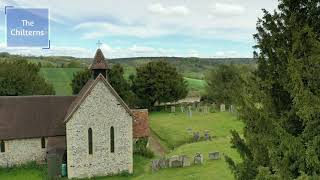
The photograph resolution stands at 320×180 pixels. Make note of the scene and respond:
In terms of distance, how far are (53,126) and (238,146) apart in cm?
2672

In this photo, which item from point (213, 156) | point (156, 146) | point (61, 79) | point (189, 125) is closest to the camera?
point (213, 156)

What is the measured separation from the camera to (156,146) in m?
43.1

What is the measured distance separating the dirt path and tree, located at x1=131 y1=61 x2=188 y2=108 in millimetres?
23711

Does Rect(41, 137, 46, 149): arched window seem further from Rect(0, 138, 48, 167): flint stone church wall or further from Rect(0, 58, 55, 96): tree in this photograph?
Rect(0, 58, 55, 96): tree

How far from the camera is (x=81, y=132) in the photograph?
3173 cm

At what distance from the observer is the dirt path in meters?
40.5

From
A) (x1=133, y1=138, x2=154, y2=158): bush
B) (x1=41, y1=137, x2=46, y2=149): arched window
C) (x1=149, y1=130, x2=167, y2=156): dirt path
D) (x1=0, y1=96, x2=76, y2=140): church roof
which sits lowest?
(x1=149, y1=130, x2=167, y2=156): dirt path

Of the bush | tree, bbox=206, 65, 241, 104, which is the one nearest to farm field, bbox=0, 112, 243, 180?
the bush

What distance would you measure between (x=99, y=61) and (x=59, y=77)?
7236 cm

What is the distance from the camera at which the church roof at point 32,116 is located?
34969 mm

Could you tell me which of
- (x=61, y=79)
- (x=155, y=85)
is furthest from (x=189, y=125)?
(x=61, y=79)

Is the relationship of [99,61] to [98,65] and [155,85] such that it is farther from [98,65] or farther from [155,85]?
[155,85]

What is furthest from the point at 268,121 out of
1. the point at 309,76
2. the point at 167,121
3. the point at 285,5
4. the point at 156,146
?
the point at 167,121

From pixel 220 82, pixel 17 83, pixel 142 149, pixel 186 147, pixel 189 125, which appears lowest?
pixel 186 147
